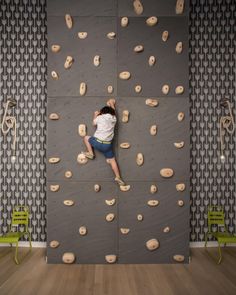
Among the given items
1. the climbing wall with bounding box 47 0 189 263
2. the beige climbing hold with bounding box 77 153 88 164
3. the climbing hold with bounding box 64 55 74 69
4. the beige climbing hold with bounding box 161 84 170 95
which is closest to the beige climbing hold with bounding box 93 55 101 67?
the climbing wall with bounding box 47 0 189 263

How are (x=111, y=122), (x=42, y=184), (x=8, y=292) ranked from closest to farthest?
(x=8, y=292)
(x=111, y=122)
(x=42, y=184)

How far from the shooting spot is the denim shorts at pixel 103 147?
379 centimetres

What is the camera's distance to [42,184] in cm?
457

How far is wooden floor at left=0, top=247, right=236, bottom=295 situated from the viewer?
3111mm

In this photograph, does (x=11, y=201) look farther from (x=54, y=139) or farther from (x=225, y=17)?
(x=225, y=17)

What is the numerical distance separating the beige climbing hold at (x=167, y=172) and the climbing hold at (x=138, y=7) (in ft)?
6.88

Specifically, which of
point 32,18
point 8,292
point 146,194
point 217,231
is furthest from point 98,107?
point 217,231

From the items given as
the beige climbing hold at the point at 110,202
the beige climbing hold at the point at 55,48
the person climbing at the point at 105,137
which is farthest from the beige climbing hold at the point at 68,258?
the beige climbing hold at the point at 55,48

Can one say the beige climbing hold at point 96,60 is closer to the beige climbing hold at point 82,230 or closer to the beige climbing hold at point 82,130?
the beige climbing hold at point 82,130

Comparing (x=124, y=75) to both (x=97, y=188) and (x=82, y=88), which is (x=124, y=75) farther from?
(x=97, y=188)

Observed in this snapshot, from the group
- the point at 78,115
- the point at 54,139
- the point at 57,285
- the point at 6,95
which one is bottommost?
the point at 57,285

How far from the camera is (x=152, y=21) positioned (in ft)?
12.8

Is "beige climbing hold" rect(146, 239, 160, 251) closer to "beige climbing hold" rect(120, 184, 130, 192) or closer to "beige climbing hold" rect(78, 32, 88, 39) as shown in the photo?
"beige climbing hold" rect(120, 184, 130, 192)

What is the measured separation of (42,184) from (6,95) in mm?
1480
